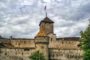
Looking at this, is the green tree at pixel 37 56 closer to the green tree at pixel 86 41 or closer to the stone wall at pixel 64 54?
the stone wall at pixel 64 54

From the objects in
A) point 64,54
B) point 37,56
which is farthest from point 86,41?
point 64,54

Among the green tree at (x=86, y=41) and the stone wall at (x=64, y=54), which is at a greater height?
the green tree at (x=86, y=41)

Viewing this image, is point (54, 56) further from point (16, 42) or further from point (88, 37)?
point (16, 42)

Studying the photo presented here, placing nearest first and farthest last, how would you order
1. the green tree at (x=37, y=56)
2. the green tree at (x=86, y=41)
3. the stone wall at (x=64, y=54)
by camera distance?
the green tree at (x=86, y=41)
the green tree at (x=37, y=56)
the stone wall at (x=64, y=54)

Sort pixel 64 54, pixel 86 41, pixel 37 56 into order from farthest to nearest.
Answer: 1. pixel 64 54
2. pixel 37 56
3. pixel 86 41

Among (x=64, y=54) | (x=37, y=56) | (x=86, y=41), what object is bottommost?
(x=64, y=54)

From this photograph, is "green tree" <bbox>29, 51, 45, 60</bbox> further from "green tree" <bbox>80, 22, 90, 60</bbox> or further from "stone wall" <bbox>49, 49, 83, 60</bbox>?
"green tree" <bbox>80, 22, 90, 60</bbox>

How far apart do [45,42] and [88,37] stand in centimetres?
1219

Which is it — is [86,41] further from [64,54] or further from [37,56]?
[64,54]

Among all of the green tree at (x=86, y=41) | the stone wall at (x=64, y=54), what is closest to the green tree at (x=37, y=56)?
the stone wall at (x=64, y=54)

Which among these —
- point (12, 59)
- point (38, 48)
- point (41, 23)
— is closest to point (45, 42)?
point (38, 48)

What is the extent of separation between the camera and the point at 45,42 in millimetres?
84625

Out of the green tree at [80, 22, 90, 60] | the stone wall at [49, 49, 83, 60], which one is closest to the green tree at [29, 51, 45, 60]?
the stone wall at [49, 49, 83, 60]

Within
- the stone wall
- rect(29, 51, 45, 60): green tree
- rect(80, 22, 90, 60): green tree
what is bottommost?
the stone wall
